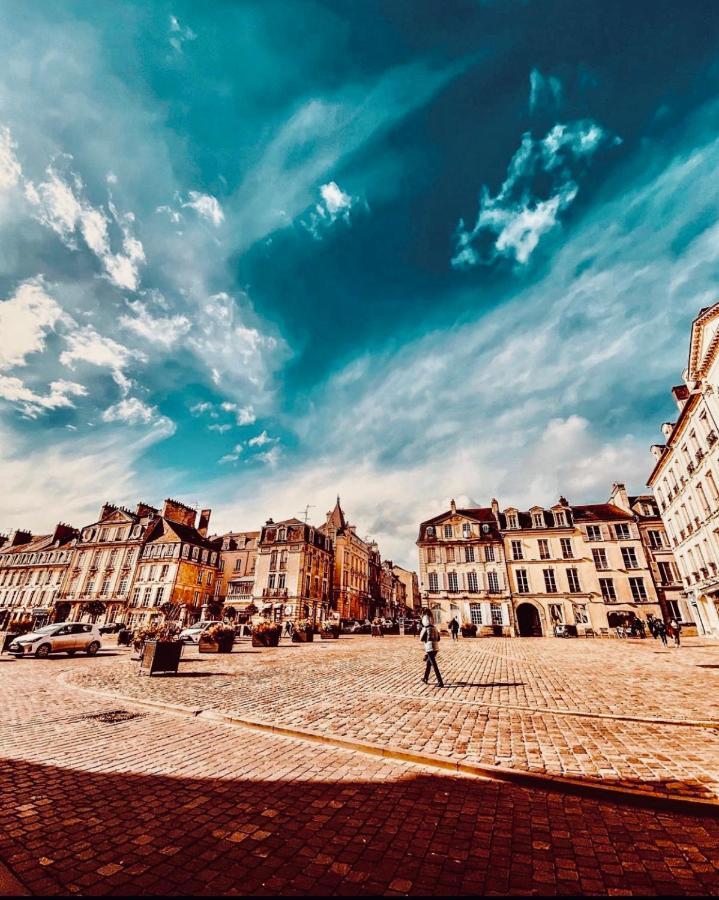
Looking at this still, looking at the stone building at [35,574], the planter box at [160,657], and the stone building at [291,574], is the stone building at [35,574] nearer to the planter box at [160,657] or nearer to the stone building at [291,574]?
the stone building at [291,574]

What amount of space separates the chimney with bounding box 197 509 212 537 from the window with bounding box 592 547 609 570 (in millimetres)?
48871

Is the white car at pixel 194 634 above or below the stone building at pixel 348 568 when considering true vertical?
below

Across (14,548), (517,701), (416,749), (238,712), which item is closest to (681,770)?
(416,749)

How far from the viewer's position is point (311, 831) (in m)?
3.63

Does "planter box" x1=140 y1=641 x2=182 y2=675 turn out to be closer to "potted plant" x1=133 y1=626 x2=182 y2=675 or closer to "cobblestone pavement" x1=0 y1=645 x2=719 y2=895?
"potted plant" x1=133 y1=626 x2=182 y2=675

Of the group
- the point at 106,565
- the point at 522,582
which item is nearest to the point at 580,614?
the point at 522,582

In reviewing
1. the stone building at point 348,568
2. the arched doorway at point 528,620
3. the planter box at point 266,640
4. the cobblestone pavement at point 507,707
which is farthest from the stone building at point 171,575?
the cobblestone pavement at point 507,707

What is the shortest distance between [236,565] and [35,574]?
2635cm

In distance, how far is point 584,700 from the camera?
28.6 feet


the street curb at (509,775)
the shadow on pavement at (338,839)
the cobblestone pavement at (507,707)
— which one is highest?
the cobblestone pavement at (507,707)

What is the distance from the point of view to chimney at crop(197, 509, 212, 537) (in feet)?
188

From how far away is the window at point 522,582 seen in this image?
37.4 m

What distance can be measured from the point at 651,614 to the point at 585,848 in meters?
40.2

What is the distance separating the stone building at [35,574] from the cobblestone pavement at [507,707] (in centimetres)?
4689
